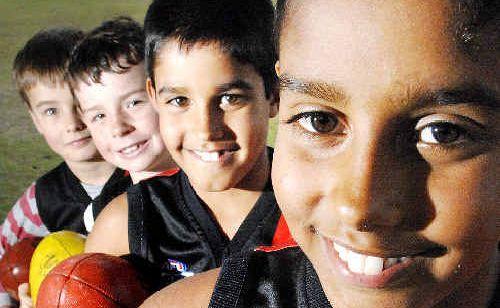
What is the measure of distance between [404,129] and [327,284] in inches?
12.1

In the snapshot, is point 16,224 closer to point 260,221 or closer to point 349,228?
point 260,221

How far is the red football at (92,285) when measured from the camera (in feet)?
4.87

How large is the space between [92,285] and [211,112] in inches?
21.1

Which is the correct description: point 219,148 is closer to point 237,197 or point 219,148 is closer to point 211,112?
point 211,112

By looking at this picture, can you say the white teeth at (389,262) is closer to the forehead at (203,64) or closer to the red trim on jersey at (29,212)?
the forehead at (203,64)

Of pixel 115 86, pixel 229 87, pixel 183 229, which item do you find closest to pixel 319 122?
pixel 229 87

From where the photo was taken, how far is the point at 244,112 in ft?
5.08

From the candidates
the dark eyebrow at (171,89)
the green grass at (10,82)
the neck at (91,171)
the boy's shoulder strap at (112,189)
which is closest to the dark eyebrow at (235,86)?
the dark eyebrow at (171,89)

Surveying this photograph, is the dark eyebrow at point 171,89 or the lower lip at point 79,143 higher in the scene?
the dark eyebrow at point 171,89

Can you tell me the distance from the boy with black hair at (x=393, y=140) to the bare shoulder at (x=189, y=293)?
1.01 ft

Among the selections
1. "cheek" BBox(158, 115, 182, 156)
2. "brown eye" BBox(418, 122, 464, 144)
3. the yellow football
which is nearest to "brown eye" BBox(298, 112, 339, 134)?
"brown eye" BBox(418, 122, 464, 144)

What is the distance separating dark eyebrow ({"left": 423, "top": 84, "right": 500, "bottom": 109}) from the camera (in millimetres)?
692

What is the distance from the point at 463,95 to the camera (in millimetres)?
696

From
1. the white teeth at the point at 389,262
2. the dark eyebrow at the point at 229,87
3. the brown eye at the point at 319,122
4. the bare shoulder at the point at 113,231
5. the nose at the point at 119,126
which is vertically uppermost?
the brown eye at the point at 319,122
